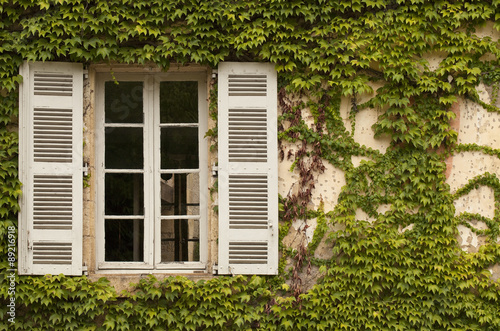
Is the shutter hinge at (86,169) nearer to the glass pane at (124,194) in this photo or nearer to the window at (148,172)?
the window at (148,172)

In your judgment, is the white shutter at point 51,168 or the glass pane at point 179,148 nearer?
the white shutter at point 51,168

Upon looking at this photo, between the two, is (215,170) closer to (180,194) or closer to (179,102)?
(180,194)

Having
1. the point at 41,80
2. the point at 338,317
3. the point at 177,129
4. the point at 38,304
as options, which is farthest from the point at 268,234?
the point at 41,80

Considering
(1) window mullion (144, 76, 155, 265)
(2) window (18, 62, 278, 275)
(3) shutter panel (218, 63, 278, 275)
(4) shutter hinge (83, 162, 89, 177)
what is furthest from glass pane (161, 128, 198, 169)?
(4) shutter hinge (83, 162, 89, 177)

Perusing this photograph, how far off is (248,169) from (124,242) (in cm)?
131

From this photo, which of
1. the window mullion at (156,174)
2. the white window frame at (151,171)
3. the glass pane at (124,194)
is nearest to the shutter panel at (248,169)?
the white window frame at (151,171)

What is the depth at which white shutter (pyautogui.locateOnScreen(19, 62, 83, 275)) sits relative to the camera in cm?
487

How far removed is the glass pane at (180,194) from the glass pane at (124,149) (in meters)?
0.30

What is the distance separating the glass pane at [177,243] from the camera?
16.9 feet

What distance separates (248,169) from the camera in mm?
4973

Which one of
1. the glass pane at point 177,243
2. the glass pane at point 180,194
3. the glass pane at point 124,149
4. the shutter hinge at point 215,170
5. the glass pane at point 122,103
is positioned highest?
the glass pane at point 122,103

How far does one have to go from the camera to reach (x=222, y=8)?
4949 millimetres

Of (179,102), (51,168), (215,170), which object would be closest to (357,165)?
(215,170)

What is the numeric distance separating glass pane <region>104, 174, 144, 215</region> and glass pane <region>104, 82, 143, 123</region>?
526 millimetres
